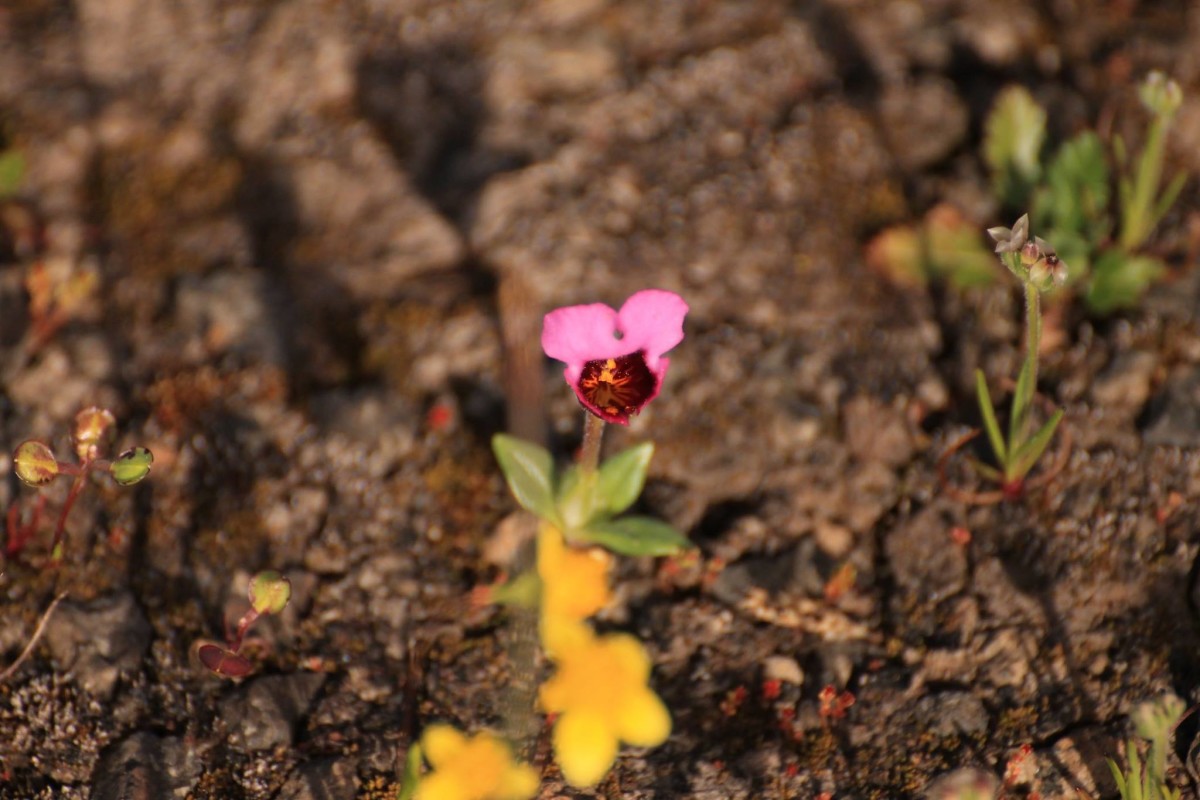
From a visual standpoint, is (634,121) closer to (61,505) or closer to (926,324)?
(926,324)

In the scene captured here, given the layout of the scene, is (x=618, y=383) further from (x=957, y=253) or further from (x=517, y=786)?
(x=957, y=253)

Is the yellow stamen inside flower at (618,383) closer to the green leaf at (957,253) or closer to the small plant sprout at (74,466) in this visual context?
the small plant sprout at (74,466)

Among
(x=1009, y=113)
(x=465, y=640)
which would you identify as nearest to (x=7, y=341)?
(x=465, y=640)

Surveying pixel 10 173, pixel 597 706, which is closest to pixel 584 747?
pixel 597 706

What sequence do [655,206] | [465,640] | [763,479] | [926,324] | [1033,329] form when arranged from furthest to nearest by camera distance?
1. [655,206]
2. [926,324]
3. [763,479]
4. [465,640]
5. [1033,329]

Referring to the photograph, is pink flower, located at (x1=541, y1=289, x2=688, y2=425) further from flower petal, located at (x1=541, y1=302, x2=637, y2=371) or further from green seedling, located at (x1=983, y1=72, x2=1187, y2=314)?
green seedling, located at (x1=983, y1=72, x2=1187, y2=314)

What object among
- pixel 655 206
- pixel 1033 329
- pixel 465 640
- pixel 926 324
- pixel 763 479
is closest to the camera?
pixel 1033 329

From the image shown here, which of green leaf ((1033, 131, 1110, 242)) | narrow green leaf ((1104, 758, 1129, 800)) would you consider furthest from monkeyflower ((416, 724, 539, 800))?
green leaf ((1033, 131, 1110, 242))
